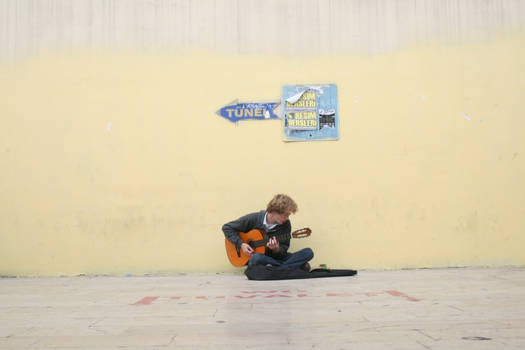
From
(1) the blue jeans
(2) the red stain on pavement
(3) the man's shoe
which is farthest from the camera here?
(3) the man's shoe

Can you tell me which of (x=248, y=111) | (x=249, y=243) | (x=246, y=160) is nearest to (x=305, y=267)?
(x=249, y=243)

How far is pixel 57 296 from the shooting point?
9.02 feet

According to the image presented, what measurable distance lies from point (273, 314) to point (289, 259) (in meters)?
1.49

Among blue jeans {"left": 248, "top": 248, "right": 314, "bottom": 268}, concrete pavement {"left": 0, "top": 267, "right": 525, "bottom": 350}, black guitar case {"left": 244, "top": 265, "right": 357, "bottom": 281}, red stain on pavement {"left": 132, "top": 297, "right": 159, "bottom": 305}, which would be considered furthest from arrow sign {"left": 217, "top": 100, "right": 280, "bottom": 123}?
red stain on pavement {"left": 132, "top": 297, "right": 159, "bottom": 305}

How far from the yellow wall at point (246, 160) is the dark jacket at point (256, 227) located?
29 centimetres

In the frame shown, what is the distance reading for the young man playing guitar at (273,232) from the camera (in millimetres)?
3473

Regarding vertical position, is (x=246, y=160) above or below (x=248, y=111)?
below

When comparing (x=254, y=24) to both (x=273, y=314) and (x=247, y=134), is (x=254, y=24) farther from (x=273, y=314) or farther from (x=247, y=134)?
(x=273, y=314)

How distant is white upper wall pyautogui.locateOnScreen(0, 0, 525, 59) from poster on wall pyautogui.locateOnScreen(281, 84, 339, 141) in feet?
1.11

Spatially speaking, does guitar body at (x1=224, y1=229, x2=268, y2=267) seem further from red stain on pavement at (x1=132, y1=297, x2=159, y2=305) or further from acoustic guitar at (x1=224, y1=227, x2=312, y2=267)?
red stain on pavement at (x1=132, y1=297, x2=159, y2=305)

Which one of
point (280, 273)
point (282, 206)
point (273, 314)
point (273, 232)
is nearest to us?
point (273, 314)

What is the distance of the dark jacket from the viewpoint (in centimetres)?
357

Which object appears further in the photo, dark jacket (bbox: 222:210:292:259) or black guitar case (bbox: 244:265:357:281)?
dark jacket (bbox: 222:210:292:259)

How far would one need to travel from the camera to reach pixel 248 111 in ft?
13.1
